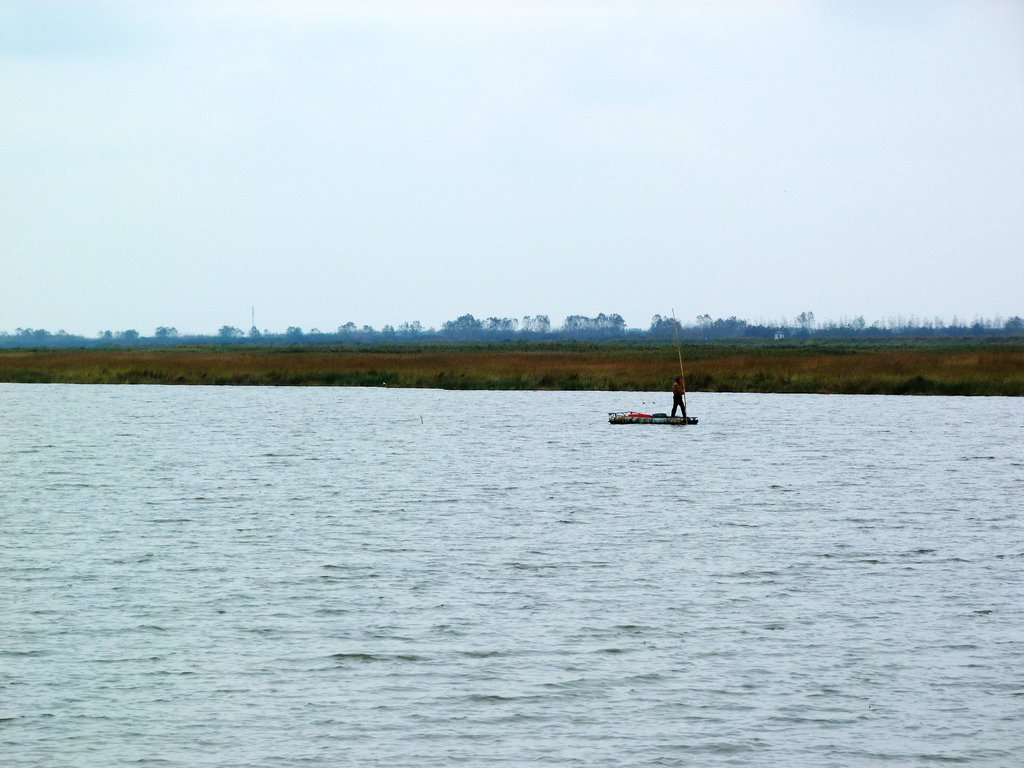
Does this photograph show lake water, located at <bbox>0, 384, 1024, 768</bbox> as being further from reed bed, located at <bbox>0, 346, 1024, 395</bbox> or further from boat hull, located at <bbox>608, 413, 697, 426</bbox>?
reed bed, located at <bbox>0, 346, 1024, 395</bbox>

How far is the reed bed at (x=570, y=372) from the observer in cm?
7031

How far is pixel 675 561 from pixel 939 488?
1539cm

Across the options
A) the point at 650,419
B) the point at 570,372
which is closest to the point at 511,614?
the point at 650,419

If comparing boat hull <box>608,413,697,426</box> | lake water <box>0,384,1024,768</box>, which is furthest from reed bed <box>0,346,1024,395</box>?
lake water <box>0,384,1024,768</box>

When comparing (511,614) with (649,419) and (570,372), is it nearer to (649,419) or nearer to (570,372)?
(649,419)

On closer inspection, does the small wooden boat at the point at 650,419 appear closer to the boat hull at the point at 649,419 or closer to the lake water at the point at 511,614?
the boat hull at the point at 649,419

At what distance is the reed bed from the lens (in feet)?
231

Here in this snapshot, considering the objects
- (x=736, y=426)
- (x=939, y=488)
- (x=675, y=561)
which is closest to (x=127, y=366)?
(x=736, y=426)

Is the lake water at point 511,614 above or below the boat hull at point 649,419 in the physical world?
below

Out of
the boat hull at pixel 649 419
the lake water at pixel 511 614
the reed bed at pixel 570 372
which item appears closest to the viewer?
the lake water at pixel 511 614

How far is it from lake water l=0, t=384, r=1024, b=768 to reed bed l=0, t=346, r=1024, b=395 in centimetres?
2909

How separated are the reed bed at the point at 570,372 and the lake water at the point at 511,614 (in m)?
29.1

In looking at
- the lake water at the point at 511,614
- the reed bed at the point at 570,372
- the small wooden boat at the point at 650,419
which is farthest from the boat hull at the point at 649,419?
the reed bed at the point at 570,372

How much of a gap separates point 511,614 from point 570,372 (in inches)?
2394
